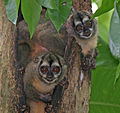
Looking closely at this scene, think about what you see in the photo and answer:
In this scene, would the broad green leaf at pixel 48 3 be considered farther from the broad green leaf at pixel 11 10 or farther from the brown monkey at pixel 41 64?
the brown monkey at pixel 41 64

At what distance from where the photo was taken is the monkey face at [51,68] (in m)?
3.40

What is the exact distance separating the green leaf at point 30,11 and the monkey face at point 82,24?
144 centimetres

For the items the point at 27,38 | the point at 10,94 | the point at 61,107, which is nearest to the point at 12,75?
the point at 10,94

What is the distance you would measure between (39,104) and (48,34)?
1.16m

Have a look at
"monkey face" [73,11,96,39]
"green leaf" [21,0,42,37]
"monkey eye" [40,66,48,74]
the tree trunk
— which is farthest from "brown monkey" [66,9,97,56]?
"green leaf" [21,0,42,37]

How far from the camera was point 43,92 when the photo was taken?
3.86 m

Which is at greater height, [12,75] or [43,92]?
[12,75]

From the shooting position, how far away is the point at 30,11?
1815 mm

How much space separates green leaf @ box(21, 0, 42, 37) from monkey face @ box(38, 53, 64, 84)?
1587mm

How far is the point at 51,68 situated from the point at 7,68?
2.67 feet

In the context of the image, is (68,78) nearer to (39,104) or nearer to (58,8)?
(39,104)

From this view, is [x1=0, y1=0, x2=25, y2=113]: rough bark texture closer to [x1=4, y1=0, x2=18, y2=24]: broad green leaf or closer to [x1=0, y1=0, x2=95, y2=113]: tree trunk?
[x1=0, y1=0, x2=95, y2=113]: tree trunk

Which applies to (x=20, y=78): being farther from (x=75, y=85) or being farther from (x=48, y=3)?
(x=48, y=3)

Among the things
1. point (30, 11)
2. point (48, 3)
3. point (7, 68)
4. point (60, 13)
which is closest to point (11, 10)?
point (30, 11)
